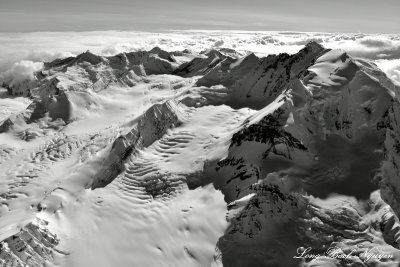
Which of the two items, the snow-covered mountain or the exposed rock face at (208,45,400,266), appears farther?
the exposed rock face at (208,45,400,266)

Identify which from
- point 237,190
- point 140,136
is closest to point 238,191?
point 237,190

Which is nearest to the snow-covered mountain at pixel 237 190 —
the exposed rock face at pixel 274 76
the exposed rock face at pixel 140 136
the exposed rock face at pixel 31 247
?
the exposed rock face at pixel 31 247

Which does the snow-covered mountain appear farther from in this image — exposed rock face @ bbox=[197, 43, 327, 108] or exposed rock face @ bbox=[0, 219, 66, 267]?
exposed rock face @ bbox=[197, 43, 327, 108]

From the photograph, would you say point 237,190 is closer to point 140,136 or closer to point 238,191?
point 238,191

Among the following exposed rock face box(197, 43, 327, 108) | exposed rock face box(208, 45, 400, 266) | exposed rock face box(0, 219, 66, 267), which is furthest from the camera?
exposed rock face box(197, 43, 327, 108)

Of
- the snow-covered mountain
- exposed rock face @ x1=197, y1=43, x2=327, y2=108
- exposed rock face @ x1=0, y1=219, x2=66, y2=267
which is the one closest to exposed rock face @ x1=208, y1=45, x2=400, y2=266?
the snow-covered mountain

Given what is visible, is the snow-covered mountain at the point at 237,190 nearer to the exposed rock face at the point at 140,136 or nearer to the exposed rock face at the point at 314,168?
the exposed rock face at the point at 314,168

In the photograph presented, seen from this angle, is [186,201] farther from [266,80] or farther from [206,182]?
[266,80]

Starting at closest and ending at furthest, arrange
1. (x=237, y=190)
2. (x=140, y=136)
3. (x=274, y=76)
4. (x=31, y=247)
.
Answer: (x=31, y=247) → (x=237, y=190) → (x=140, y=136) → (x=274, y=76)

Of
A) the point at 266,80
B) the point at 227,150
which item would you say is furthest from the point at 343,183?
the point at 266,80
